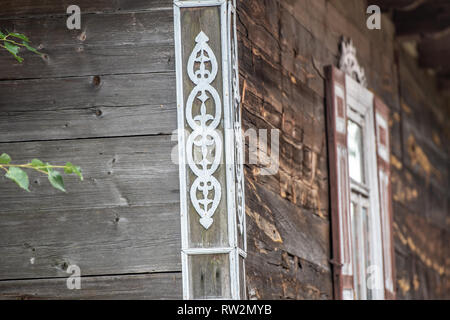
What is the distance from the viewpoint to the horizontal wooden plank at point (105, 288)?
3.88 metres

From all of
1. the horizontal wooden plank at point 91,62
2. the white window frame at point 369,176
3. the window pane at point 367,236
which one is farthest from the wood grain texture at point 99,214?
the window pane at point 367,236

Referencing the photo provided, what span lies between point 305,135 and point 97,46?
1.46 metres

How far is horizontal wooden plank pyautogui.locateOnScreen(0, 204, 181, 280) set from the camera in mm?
3908

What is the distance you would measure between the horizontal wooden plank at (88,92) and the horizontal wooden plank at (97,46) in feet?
0.10

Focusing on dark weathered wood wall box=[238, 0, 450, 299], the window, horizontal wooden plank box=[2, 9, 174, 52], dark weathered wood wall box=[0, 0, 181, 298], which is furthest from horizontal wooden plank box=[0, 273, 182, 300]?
the window

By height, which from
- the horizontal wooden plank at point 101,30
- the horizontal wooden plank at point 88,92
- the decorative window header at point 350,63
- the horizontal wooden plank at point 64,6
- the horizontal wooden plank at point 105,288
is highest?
the decorative window header at point 350,63

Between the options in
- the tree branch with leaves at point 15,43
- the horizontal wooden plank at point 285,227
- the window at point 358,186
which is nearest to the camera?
the tree branch with leaves at point 15,43

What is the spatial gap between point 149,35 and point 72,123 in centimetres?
51

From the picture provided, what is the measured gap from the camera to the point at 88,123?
405cm

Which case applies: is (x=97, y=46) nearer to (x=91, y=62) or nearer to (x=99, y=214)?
(x=91, y=62)

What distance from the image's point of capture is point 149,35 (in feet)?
13.4

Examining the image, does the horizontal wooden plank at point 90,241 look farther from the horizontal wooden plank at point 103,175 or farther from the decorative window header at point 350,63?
the decorative window header at point 350,63

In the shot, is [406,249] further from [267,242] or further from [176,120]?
[176,120]

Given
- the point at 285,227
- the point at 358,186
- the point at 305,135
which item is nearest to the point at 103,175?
the point at 285,227
